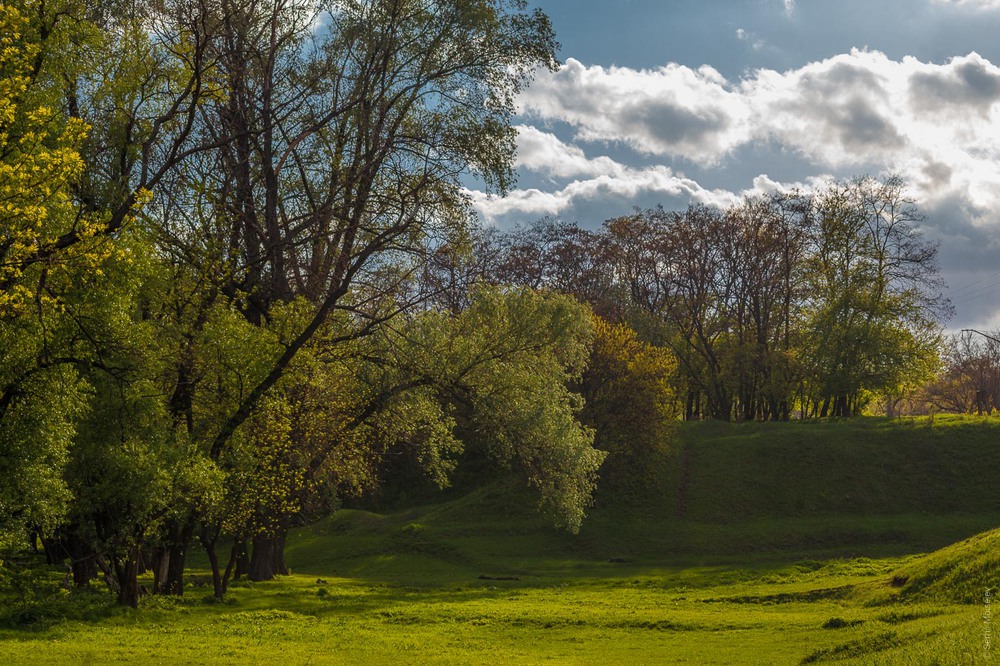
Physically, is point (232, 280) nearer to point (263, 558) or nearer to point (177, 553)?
point (177, 553)

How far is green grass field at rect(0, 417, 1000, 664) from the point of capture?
20141 millimetres

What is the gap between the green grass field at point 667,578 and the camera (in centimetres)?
2014

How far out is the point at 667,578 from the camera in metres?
36.8

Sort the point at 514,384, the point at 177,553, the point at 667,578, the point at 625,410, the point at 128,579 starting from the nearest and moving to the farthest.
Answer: the point at 128,579 < the point at 177,553 < the point at 514,384 < the point at 667,578 < the point at 625,410

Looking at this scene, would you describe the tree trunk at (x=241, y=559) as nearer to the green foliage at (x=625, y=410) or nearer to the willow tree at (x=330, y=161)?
the willow tree at (x=330, y=161)

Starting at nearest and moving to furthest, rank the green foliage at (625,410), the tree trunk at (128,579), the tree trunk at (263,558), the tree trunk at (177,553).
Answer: the tree trunk at (128,579) < the tree trunk at (177,553) < the tree trunk at (263,558) < the green foliage at (625,410)

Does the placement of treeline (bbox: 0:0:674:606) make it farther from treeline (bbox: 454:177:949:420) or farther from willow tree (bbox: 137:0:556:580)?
treeline (bbox: 454:177:949:420)

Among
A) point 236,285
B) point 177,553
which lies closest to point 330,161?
point 236,285

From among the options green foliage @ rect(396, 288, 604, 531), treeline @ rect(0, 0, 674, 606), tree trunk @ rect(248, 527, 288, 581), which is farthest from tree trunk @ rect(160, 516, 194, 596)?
green foliage @ rect(396, 288, 604, 531)

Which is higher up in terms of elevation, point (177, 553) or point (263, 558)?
point (177, 553)

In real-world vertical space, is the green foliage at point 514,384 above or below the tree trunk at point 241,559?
A: above

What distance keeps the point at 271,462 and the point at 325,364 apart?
3.64 metres

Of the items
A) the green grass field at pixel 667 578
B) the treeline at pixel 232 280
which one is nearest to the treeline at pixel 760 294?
the green grass field at pixel 667 578

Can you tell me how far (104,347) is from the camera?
20984mm
